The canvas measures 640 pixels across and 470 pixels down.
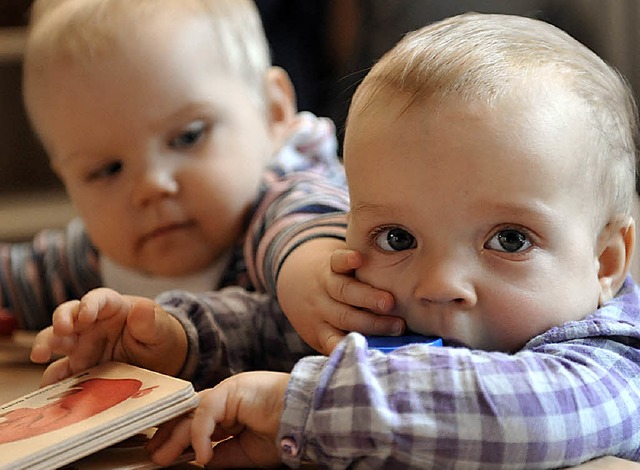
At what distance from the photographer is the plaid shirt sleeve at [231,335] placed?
107cm

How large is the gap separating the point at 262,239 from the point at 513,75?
466 mm

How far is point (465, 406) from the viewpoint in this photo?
27.8 inches

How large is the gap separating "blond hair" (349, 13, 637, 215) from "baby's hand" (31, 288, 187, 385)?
29cm

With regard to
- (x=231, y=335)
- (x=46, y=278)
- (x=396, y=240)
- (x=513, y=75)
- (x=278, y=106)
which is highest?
(x=513, y=75)

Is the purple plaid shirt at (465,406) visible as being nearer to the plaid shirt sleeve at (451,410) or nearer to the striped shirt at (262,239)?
the plaid shirt sleeve at (451,410)

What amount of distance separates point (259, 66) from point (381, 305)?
65 centimetres

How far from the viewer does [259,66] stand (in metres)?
1.39

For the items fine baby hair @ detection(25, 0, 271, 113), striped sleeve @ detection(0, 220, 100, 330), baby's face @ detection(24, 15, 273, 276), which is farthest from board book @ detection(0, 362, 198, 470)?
striped sleeve @ detection(0, 220, 100, 330)

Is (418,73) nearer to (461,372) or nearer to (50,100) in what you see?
(461,372)

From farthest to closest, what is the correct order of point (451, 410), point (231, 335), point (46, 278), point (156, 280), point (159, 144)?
1. point (46, 278)
2. point (156, 280)
3. point (159, 144)
4. point (231, 335)
5. point (451, 410)

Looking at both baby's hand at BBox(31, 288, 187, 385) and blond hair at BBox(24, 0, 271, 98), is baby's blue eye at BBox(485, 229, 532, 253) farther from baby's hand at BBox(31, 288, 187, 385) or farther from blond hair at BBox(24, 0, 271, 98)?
blond hair at BBox(24, 0, 271, 98)

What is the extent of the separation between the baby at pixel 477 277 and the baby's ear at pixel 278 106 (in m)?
0.54

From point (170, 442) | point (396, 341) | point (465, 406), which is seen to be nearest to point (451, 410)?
point (465, 406)

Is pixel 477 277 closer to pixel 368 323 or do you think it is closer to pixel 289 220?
pixel 368 323
